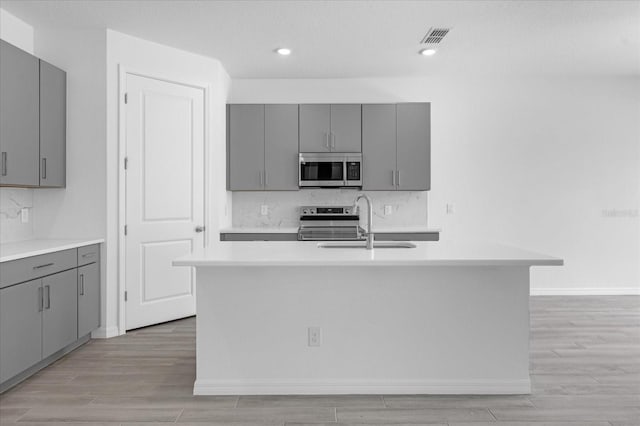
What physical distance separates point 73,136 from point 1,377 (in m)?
2.02

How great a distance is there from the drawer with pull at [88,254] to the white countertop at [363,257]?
133 cm

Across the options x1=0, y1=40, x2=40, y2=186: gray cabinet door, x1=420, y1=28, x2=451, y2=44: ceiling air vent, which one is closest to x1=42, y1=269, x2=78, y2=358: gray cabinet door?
x1=0, y1=40, x2=40, y2=186: gray cabinet door

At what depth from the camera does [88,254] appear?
3.68m

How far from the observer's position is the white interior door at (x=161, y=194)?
161 inches

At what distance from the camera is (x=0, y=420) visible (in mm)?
2406

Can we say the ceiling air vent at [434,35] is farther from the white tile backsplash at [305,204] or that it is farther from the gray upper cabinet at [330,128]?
the white tile backsplash at [305,204]

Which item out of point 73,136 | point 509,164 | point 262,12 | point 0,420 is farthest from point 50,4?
point 509,164

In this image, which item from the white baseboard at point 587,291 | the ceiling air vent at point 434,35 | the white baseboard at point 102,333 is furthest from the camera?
the white baseboard at point 587,291

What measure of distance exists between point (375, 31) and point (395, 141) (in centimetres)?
144

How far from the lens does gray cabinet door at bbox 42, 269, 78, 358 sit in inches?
122

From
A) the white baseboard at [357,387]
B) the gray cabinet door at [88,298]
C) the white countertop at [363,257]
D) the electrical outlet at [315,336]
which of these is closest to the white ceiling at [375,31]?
the white countertop at [363,257]

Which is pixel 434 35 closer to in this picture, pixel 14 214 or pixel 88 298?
pixel 88 298

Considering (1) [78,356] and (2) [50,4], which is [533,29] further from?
(1) [78,356]

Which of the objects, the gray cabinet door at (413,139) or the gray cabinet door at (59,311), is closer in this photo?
the gray cabinet door at (59,311)
